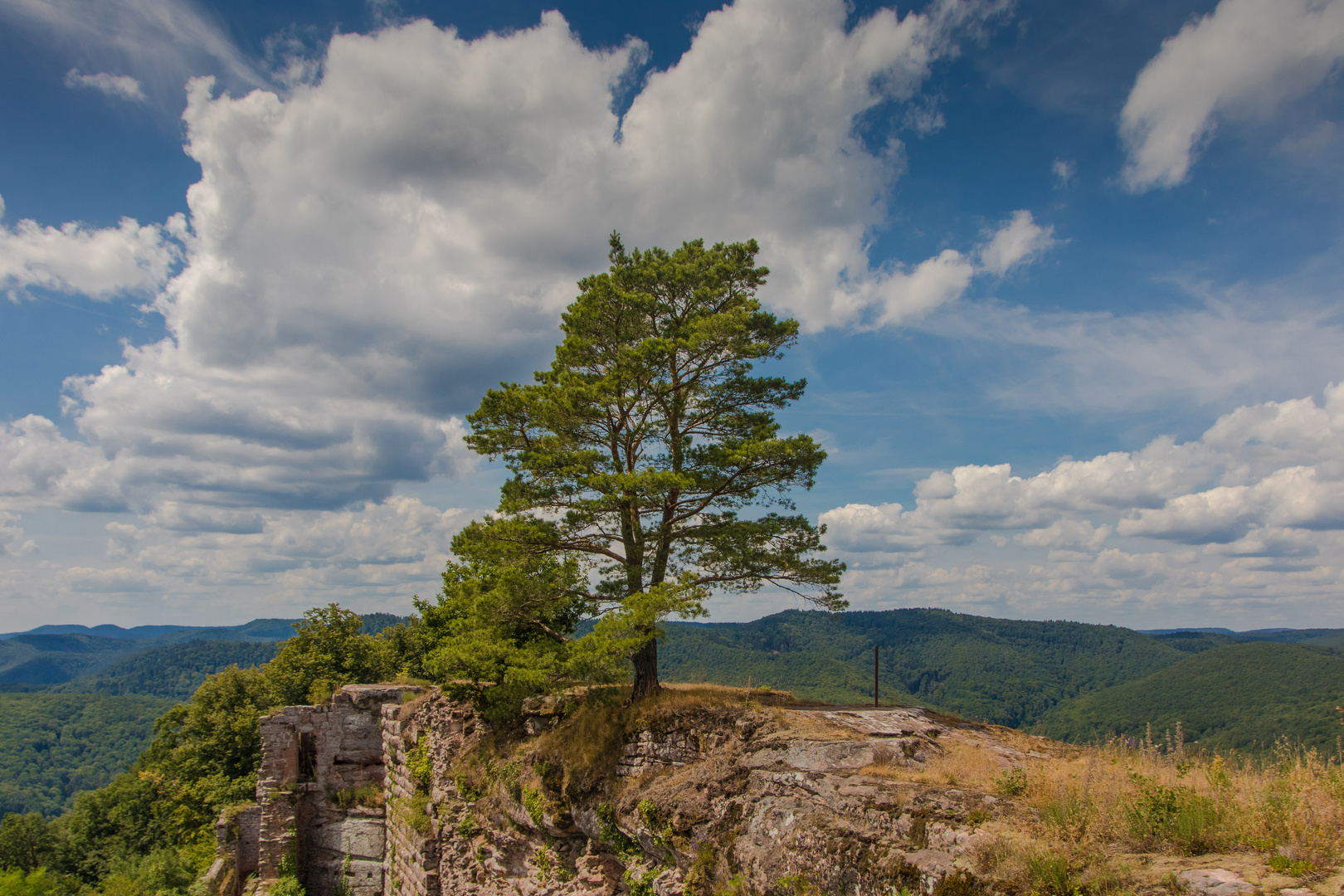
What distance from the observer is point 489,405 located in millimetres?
15570

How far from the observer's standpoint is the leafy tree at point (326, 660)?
32312 millimetres

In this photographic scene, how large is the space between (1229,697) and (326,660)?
436 feet

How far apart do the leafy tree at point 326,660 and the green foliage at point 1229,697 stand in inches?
3138

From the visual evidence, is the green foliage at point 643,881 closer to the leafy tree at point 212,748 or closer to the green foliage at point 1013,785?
the green foliage at point 1013,785

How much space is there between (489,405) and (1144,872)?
45.1ft

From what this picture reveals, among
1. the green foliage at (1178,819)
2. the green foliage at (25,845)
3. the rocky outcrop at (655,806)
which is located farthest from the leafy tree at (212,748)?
the green foliage at (1178,819)

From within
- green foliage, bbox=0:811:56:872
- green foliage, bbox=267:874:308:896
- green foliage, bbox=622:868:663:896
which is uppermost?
green foliage, bbox=622:868:663:896

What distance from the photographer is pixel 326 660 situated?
34.1m

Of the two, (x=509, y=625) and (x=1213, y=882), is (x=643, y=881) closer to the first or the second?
(x=509, y=625)

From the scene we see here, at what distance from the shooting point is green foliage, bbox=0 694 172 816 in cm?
13450

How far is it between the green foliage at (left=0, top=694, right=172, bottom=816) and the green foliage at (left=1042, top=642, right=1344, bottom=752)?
7346 inches

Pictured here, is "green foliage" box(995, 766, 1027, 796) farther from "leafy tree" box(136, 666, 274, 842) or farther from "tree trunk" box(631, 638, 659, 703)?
"leafy tree" box(136, 666, 274, 842)

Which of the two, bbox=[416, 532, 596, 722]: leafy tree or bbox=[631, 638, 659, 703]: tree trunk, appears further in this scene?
bbox=[631, 638, 659, 703]: tree trunk

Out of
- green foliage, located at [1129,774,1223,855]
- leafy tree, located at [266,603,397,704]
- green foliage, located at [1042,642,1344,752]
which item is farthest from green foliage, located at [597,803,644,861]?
green foliage, located at [1042,642,1344,752]
